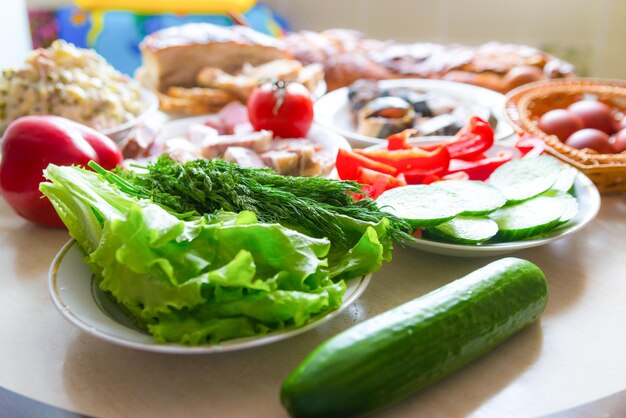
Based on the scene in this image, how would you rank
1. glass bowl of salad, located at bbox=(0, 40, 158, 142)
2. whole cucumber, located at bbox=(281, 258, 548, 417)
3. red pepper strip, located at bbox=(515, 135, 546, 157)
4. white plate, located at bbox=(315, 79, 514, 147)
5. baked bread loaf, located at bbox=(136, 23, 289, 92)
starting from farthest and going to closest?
baked bread loaf, located at bbox=(136, 23, 289, 92)
white plate, located at bbox=(315, 79, 514, 147)
glass bowl of salad, located at bbox=(0, 40, 158, 142)
red pepper strip, located at bbox=(515, 135, 546, 157)
whole cucumber, located at bbox=(281, 258, 548, 417)

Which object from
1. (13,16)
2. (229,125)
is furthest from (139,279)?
(13,16)

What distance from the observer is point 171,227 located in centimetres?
80

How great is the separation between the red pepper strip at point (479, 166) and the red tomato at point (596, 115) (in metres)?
0.45

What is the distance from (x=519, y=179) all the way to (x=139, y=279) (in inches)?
29.5

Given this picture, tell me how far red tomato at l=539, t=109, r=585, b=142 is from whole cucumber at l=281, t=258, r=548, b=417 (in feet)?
2.56

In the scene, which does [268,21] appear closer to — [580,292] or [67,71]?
[67,71]

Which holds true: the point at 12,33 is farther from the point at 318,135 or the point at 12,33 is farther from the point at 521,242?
the point at 521,242

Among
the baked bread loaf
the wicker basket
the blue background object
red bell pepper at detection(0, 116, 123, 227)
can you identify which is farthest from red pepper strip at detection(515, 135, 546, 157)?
the blue background object

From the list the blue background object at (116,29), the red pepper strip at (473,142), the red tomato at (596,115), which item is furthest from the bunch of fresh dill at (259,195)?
the blue background object at (116,29)

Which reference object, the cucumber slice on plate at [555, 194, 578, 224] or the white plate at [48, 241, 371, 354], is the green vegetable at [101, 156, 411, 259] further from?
the cucumber slice on plate at [555, 194, 578, 224]

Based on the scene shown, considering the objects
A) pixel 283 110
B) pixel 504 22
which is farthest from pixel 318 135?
pixel 504 22

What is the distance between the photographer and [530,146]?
52.5 inches

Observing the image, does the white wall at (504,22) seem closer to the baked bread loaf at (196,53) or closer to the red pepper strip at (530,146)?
the baked bread loaf at (196,53)

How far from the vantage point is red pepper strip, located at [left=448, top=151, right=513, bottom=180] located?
127 cm
